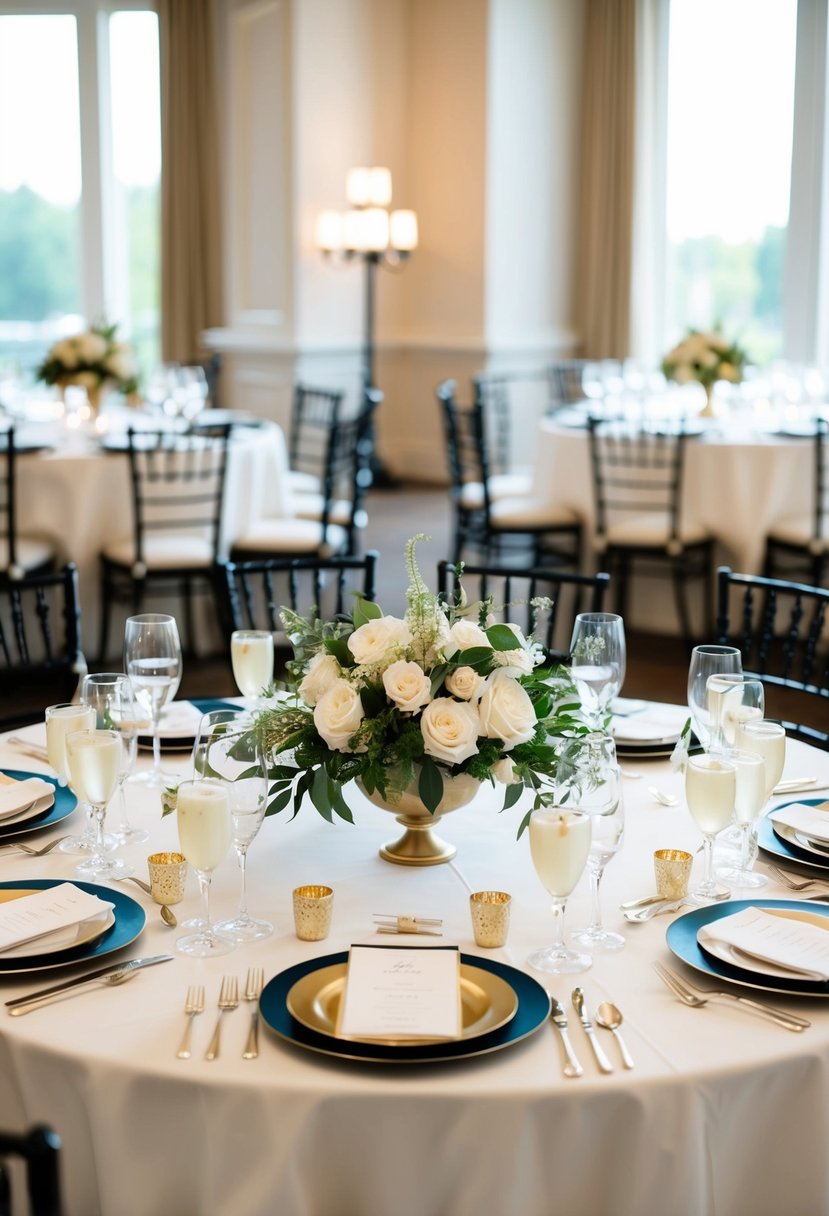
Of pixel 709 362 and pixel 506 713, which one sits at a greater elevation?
pixel 709 362

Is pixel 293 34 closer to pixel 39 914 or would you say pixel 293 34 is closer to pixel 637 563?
pixel 637 563

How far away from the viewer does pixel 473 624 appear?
1.66 m

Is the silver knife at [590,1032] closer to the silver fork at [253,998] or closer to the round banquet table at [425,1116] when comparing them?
the round banquet table at [425,1116]

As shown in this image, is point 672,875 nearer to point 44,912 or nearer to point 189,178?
point 44,912

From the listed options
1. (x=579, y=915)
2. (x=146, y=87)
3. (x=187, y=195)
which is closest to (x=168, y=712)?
(x=579, y=915)

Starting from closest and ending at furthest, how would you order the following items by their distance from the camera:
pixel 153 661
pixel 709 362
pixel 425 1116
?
pixel 425 1116
pixel 153 661
pixel 709 362

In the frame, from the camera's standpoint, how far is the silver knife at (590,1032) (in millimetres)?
1245

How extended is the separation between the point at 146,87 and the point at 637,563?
6.13 meters

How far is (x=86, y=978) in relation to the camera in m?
1.41

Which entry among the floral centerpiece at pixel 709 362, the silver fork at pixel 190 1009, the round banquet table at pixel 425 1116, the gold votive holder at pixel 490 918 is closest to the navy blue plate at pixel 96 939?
the round banquet table at pixel 425 1116

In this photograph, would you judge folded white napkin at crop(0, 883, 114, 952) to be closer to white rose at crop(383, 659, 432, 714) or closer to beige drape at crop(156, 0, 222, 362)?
white rose at crop(383, 659, 432, 714)

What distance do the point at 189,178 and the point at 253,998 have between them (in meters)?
8.92

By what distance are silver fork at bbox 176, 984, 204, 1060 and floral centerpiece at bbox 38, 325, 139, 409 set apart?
188 inches

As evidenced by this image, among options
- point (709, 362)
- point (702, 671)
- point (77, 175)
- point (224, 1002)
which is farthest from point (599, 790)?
point (77, 175)
